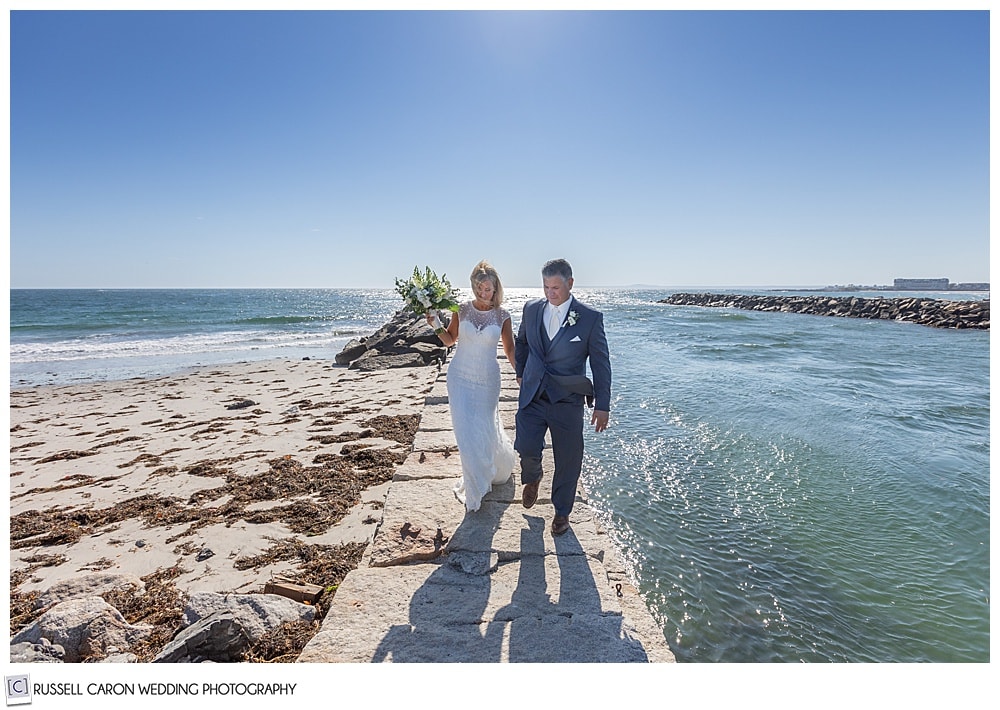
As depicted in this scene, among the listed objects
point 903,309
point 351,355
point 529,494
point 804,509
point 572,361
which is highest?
point 903,309

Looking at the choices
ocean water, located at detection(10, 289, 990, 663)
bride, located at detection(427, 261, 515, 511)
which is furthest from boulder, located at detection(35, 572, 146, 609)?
ocean water, located at detection(10, 289, 990, 663)

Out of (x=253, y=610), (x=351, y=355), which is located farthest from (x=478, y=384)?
(x=351, y=355)

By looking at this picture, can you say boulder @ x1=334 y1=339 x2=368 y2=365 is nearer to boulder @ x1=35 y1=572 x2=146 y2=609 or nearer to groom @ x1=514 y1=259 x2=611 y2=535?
boulder @ x1=35 y1=572 x2=146 y2=609

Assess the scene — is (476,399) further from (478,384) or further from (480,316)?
(480,316)

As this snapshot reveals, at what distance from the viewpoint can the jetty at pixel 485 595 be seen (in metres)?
2.42

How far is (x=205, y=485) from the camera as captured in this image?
17.9 feet

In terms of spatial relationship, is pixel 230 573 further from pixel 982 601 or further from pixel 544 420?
pixel 982 601

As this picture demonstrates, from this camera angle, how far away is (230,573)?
3.65 metres

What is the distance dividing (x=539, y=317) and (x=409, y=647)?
2.10m

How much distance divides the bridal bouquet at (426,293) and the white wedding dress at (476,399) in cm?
26

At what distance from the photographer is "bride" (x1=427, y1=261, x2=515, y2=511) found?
3.76 meters

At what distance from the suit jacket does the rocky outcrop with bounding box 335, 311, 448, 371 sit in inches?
383
